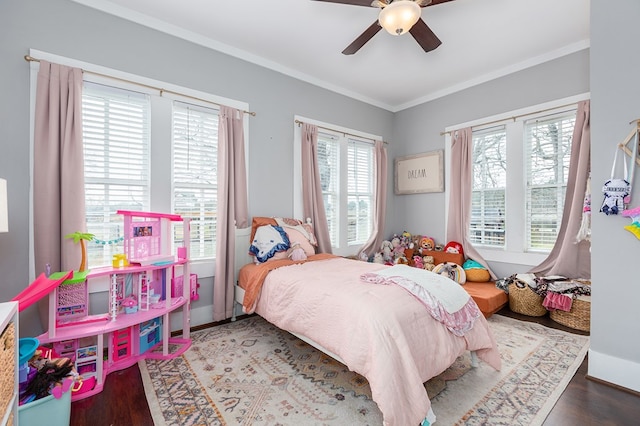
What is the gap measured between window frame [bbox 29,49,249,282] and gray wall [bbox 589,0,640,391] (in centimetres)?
318

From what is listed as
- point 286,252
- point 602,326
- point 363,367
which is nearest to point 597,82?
point 602,326

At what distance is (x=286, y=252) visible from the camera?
3113 mm

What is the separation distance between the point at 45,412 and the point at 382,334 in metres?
1.71

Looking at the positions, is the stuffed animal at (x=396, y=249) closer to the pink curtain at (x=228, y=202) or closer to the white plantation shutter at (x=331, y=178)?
the white plantation shutter at (x=331, y=178)

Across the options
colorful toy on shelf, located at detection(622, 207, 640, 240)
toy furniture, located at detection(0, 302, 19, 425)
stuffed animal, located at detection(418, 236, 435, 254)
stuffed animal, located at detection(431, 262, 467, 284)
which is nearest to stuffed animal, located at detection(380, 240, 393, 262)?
stuffed animal, located at detection(418, 236, 435, 254)

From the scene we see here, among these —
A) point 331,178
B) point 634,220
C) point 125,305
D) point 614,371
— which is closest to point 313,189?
point 331,178

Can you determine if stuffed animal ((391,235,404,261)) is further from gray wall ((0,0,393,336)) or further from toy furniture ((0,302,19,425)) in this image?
toy furniture ((0,302,19,425))

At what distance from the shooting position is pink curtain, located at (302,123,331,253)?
3.74m

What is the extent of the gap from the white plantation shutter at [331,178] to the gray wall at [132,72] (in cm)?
33

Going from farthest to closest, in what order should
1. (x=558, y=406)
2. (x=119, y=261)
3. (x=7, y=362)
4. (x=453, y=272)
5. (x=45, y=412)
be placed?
(x=453, y=272), (x=119, y=261), (x=558, y=406), (x=45, y=412), (x=7, y=362)

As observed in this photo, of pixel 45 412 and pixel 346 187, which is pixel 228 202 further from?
pixel 45 412

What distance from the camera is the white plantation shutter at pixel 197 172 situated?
290 centimetres

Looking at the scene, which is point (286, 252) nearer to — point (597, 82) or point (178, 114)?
point (178, 114)

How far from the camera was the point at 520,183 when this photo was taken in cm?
360
